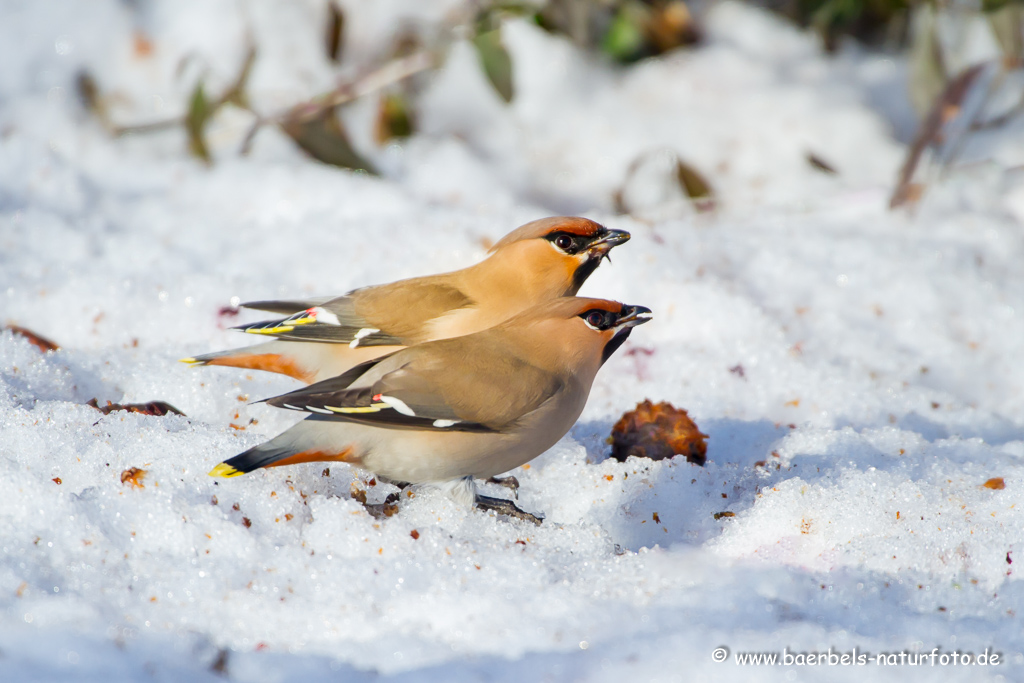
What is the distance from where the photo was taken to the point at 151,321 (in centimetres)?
327

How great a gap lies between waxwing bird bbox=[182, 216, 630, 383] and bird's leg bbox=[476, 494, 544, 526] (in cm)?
48

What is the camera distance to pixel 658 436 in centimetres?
255

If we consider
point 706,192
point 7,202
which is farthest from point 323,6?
point 706,192

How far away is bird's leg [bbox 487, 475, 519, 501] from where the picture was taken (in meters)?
2.45


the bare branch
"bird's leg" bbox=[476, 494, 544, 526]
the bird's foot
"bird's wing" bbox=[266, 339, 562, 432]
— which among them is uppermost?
"bird's wing" bbox=[266, 339, 562, 432]

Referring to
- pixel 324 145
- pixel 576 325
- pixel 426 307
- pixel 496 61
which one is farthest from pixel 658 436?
pixel 324 145

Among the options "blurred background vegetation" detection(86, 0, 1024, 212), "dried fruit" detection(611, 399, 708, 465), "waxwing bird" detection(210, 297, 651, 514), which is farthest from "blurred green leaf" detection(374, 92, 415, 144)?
"waxwing bird" detection(210, 297, 651, 514)

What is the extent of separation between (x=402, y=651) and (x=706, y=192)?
125 inches

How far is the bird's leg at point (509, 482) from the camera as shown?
8.04 feet

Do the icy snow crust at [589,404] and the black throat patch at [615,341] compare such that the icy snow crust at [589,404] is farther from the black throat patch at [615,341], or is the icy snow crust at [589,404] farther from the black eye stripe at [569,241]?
the black eye stripe at [569,241]

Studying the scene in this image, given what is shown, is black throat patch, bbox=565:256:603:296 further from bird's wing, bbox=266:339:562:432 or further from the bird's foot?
the bird's foot

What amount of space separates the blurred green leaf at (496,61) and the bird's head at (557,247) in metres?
1.79

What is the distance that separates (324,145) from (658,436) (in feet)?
8.00

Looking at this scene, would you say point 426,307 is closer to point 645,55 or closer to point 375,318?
point 375,318
